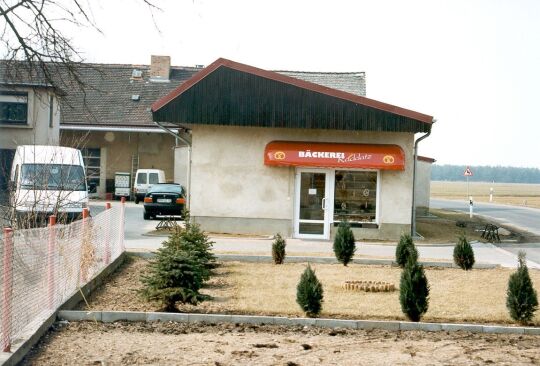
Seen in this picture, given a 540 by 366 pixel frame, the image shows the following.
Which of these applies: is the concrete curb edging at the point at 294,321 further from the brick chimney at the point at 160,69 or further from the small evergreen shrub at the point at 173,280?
the brick chimney at the point at 160,69

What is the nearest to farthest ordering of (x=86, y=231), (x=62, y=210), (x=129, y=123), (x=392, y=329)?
(x=392, y=329) → (x=86, y=231) → (x=62, y=210) → (x=129, y=123)

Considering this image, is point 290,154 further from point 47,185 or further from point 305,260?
point 47,185

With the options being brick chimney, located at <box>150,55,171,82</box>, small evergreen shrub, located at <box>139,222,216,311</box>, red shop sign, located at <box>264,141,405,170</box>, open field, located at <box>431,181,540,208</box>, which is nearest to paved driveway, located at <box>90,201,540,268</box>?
red shop sign, located at <box>264,141,405,170</box>

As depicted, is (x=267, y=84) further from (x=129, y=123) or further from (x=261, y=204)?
(x=129, y=123)

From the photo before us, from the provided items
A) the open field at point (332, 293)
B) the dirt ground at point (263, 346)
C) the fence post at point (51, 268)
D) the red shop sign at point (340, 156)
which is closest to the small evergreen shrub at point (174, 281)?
the open field at point (332, 293)

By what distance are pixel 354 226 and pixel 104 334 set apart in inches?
724

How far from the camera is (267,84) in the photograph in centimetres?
2745

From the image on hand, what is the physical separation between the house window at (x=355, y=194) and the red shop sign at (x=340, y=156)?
0.65 metres

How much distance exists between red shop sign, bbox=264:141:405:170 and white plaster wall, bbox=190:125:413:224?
0.58m

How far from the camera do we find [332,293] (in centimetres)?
1449

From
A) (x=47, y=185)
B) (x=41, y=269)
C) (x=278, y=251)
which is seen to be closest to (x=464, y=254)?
(x=278, y=251)

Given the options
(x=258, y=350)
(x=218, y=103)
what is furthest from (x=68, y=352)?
(x=218, y=103)

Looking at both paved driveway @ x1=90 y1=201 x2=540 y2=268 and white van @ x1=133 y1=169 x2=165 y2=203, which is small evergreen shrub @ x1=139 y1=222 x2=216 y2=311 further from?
white van @ x1=133 y1=169 x2=165 y2=203

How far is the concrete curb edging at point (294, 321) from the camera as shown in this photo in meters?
11.2
